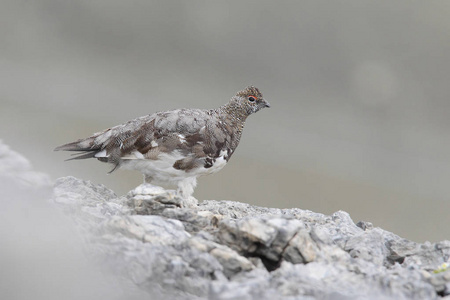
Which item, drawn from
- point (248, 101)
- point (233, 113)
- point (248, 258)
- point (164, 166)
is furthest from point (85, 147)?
point (248, 258)

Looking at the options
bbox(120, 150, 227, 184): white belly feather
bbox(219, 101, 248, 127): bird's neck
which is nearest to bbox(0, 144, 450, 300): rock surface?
bbox(120, 150, 227, 184): white belly feather

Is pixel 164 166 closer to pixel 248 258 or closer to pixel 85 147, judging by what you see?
pixel 85 147

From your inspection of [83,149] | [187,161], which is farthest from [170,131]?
[83,149]

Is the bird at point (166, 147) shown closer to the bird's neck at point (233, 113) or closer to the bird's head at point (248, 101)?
the bird's neck at point (233, 113)

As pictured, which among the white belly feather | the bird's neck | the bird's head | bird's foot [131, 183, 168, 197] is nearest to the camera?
bird's foot [131, 183, 168, 197]

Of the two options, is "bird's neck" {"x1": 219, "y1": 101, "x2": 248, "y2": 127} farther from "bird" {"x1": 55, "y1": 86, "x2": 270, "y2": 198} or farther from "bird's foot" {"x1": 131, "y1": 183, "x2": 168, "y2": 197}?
"bird's foot" {"x1": 131, "y1": 183, "x2": 168, "y2": 197}

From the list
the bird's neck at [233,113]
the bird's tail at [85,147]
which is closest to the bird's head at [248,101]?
the bird's neck at [233,113]

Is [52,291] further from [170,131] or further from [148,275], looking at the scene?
[170,131]
